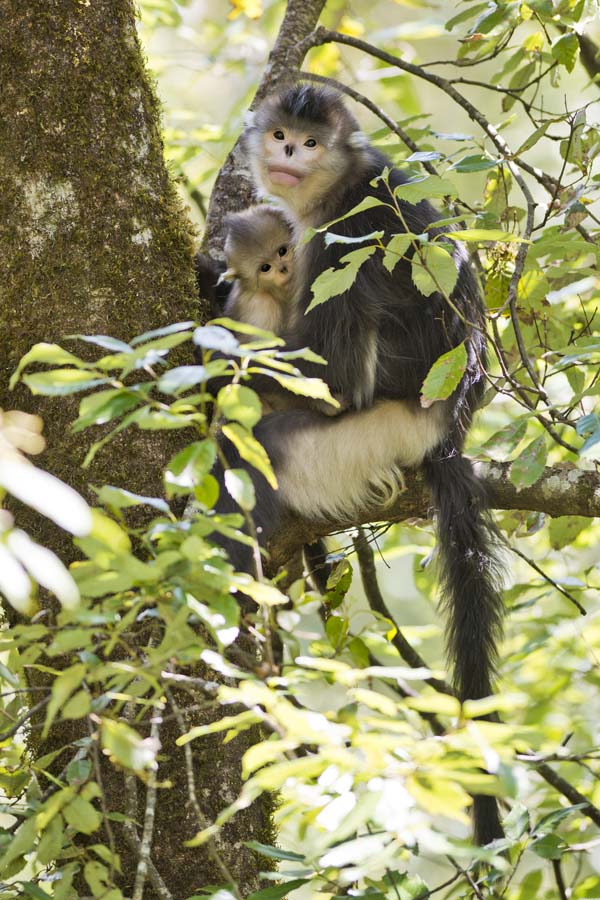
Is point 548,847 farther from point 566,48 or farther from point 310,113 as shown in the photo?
point 310,113

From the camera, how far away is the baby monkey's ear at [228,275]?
2.95 meters

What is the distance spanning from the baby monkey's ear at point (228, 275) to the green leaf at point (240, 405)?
1.70 meters

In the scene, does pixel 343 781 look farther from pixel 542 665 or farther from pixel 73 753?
pixel 542 665

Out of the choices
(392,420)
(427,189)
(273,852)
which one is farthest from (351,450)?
(273,852)

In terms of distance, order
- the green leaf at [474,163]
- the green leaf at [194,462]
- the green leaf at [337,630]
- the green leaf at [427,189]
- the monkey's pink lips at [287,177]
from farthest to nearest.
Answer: the monkey's pink lips at [287,177], the green leaf at [474,163], the green leaf at [337,630], the green leaf at [427,189], the green leaf at [194,462]

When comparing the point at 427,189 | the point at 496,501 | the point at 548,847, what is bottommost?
the point at 548,847

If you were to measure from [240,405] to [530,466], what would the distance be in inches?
36.9

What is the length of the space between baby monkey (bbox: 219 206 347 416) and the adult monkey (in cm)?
16

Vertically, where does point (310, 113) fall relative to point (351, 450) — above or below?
above

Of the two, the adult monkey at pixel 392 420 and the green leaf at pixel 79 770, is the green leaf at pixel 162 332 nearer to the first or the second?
the green leaf at pixel 79 770

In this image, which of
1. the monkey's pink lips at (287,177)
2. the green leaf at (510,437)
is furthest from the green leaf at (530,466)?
the monkey's pink lips at (287,177)

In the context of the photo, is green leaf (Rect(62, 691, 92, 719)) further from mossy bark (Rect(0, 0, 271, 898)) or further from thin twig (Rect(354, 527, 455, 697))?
thin twig (Rect(354, 527, 455, 697))

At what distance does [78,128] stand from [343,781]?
1.59 metres

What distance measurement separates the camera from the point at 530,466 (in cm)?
203
